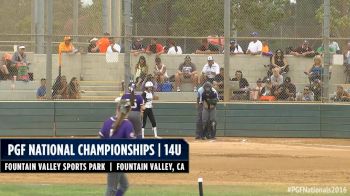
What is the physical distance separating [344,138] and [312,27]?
11.7 ft

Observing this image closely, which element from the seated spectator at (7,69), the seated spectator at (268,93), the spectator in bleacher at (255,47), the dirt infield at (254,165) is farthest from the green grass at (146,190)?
the spectator in bleacher at (255,47)

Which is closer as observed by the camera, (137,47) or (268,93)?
(268,93)

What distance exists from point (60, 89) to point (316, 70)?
25.1 feet

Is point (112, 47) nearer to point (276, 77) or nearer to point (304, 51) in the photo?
point (276, 77)

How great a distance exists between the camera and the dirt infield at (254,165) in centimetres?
2111

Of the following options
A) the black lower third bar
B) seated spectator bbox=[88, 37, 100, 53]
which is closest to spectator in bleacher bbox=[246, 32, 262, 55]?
seated spectator bbox=[88, 37, 100, 53]

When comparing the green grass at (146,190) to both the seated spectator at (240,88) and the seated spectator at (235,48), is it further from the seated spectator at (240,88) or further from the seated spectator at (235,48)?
the seated spectator at (235,48)

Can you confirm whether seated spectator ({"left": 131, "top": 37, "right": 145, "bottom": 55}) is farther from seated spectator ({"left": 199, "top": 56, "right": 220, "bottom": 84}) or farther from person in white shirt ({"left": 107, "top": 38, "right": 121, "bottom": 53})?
seated spectator ({"left": 199, "top": 56, "right": 220, "bottom": 84})

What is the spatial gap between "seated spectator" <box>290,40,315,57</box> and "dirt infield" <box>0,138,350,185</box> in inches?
103

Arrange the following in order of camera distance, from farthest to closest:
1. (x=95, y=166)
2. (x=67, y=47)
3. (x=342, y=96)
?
(x=67, y=47) → (x=342, y=96) → (x=95, y=166)

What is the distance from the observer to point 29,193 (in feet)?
59.8

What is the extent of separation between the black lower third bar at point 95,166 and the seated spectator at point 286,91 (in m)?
16.9

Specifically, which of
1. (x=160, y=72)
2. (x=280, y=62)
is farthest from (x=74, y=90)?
(x=280, y=62)

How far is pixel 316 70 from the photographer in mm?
29875
